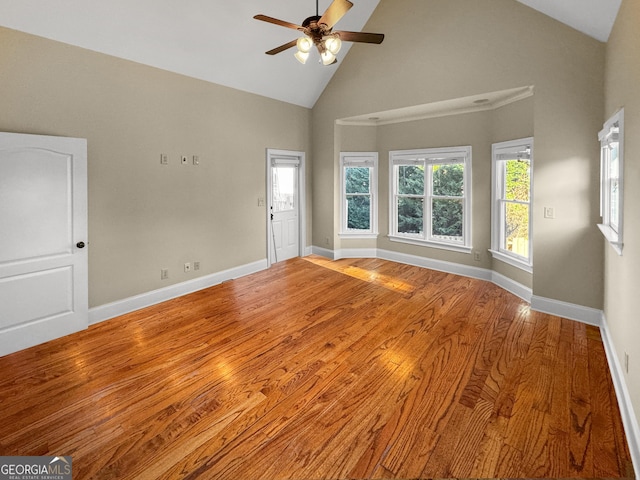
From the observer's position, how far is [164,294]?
4.54 meters

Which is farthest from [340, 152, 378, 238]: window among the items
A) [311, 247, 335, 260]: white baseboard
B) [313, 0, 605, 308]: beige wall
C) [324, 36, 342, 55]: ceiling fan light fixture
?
[324, 36, 342, 55]: ceiling fan light fixture

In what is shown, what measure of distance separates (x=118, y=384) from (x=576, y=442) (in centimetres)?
310

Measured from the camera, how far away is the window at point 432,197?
5534mm

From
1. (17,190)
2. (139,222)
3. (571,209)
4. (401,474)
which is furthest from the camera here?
(139,222)

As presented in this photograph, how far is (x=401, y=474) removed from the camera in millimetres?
1825

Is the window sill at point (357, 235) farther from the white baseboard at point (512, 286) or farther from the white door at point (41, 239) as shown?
the white door at point (41, 239)

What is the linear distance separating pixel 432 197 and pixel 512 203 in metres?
1.42

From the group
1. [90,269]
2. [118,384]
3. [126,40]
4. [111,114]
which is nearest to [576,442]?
[118,384]

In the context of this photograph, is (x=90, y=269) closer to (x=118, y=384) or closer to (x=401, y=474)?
(x=118, y=384)

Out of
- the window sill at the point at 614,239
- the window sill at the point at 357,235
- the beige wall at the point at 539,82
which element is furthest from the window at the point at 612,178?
the window sill at the point at 357,235

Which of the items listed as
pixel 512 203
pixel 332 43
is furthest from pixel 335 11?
pixel 512 203

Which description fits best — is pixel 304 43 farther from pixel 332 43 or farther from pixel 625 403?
pixel 625 403

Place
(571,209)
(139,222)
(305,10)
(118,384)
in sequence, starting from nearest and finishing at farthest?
1. (118,384)
2. (571,209)
3. (139,222)
4. (305,10)

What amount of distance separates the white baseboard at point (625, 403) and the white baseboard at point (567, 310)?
1.53 feet
